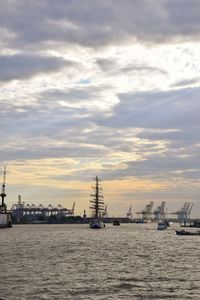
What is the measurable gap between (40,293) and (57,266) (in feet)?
67.5

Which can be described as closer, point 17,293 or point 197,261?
point 17,293

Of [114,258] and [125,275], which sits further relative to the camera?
[114,258]

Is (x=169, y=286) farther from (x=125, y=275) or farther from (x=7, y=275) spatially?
(x=7, y=275)

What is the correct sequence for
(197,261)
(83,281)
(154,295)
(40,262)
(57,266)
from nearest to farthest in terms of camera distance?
(154,295), (83,281), (57,266), (40,262), (197,261)

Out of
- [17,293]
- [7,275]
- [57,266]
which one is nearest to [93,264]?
[57,266]

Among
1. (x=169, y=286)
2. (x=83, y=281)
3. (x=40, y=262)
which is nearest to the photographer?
(x=169, y=286)

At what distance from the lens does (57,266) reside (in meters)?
63.7

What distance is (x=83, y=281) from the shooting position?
50469 mm

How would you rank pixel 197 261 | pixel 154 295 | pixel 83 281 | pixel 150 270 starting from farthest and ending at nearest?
1. pixel 197 261
2. pixel 150 270
3. pixel 83 281
4. pixel 154 295

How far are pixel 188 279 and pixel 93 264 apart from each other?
1718 centimetres

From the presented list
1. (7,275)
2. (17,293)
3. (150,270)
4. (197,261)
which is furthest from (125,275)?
(197,261)

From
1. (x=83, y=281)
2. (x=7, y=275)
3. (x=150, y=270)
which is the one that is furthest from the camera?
(x=150, y=270)

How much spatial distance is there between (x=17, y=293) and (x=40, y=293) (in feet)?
5.79

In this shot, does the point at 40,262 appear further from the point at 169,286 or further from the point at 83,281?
the point at 169,286
